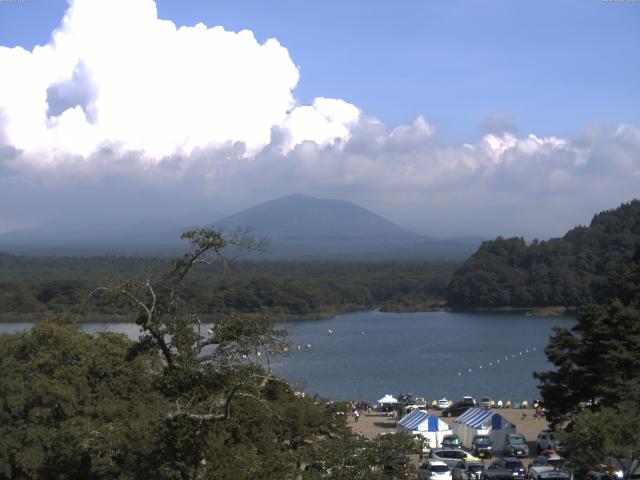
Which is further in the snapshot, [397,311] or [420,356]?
[397,311]

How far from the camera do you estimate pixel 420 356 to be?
38.0 metres

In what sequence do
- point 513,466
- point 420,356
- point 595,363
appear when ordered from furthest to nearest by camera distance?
point 420,356 < point 595,363 < point 513,466

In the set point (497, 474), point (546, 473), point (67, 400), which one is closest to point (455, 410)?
point (497, 474)

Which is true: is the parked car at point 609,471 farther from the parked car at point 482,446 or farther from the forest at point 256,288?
the forest at point 256,288

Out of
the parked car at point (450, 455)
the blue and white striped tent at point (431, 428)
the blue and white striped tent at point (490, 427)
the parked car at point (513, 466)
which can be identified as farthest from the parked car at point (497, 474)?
the blue and white striped tent at point (431, 428)

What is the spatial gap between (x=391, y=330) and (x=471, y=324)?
595 centimetres

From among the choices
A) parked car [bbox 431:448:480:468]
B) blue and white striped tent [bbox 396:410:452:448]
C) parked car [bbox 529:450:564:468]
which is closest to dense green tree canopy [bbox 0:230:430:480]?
parked car [bbox 431:448:480:468]

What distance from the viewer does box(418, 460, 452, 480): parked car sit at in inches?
479

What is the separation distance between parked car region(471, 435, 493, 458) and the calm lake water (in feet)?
15.4

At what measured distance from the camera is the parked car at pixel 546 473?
456 inches

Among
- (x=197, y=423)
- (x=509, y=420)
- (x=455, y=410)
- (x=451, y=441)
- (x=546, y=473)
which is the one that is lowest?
(x=455, y=410)

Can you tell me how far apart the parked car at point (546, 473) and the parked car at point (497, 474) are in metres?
0.27

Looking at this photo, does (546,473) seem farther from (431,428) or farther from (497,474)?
(431,428)

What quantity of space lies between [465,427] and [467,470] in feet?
14.5
